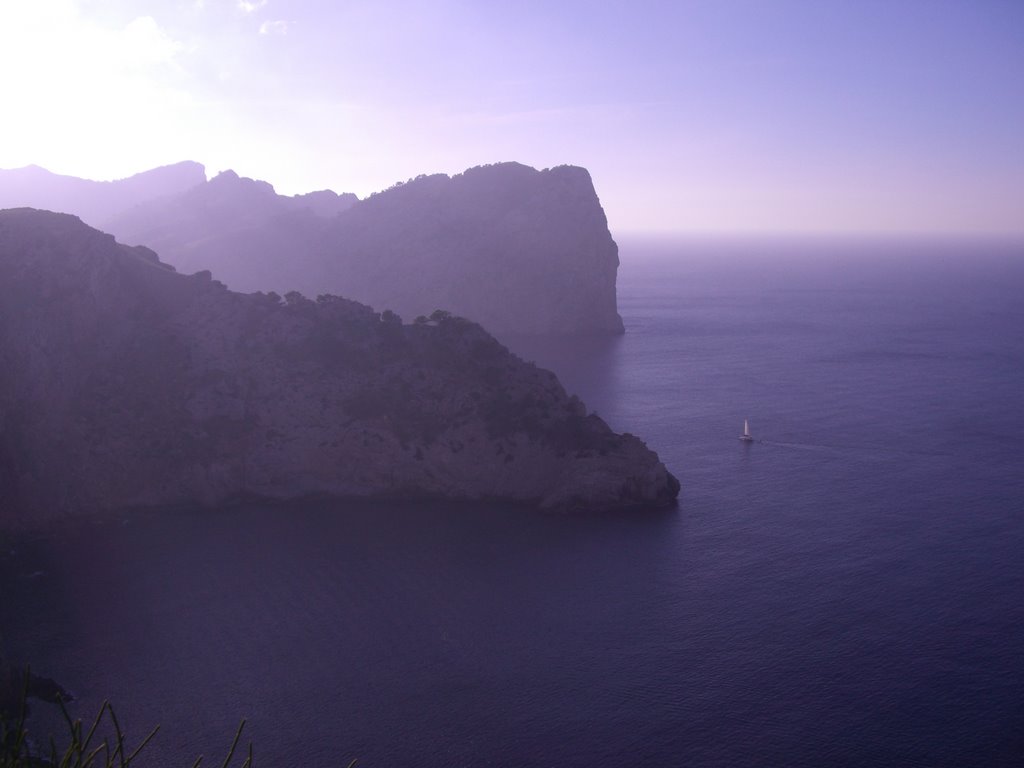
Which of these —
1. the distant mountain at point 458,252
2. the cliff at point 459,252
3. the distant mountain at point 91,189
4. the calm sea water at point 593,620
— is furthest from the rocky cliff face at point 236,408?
the distant mountain at point 91,189

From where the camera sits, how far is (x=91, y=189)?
410 ft

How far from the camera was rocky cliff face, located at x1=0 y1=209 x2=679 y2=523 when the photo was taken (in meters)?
32.8

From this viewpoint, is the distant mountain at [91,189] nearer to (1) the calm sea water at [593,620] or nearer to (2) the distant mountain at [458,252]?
(2) the distant mountain at [458,252]

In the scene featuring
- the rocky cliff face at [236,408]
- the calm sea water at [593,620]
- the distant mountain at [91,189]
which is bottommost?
the calm sea water at [593,620]

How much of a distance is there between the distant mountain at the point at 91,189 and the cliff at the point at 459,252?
35.8 metres

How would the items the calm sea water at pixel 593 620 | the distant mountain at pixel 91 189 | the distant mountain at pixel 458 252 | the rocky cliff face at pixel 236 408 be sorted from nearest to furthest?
the calm sea water at pixel 593 620 < the rocky cliff face at pixel 236 408 < the distant mountain at pixel 458 252 < the distant mountain at pixel 91 189

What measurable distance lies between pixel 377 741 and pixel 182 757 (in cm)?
428

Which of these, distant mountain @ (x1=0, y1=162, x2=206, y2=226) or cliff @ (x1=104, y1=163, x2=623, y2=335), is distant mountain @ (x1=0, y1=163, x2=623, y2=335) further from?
distant mountain @ (x1=0, y1=162, x2=206, y2=226)

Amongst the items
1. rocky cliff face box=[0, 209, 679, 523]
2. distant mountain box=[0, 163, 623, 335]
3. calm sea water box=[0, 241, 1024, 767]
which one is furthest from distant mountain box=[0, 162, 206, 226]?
calm sea water box=[0, 241, 1024, 767]

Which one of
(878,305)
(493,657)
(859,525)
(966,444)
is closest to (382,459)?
(493,657)

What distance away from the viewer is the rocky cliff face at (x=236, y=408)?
108 ft

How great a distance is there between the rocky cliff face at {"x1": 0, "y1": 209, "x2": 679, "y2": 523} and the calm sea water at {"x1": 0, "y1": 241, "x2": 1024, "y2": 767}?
66.5 inches

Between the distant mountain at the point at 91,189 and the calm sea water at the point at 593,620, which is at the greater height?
the distant mountain at the point at 91,189

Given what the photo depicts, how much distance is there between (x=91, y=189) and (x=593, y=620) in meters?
124
